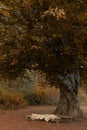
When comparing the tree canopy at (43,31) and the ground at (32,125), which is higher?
the tree canopy at (43,31)

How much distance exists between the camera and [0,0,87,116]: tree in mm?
14805

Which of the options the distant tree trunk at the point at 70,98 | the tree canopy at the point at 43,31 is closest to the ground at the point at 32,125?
the distant tree trunk at the point at 70,98

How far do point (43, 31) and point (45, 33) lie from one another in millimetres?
150

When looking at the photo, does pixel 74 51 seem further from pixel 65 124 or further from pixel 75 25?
pixel 65 124

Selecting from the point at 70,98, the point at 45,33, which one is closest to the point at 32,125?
the point at 70,98

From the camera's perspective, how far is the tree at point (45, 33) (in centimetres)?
1480

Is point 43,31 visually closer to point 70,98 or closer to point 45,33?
point 45,33

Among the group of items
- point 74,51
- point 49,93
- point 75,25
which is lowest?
point 49,93

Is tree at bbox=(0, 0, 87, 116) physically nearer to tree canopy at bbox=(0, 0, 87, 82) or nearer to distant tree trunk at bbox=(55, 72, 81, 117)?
tree canopy at bbox=(0, 0, 87, 82)

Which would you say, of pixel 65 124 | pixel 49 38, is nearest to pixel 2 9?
pixel 49 38

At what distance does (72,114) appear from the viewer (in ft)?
65.0

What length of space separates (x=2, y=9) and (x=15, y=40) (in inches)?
47.2

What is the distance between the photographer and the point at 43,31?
599 inches

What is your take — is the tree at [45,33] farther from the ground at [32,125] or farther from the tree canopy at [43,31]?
the ground at [32,125]
